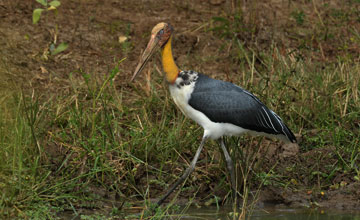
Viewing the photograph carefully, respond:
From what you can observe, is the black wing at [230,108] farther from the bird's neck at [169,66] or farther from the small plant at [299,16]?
the small plant at [299,16]

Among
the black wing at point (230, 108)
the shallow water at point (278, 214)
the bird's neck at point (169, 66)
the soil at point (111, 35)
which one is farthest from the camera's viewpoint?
the soil at point (111, 35)

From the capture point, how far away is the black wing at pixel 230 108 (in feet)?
18.5

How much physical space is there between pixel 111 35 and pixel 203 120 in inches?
137

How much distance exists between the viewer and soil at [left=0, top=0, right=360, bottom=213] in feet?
26.1

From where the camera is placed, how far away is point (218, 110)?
222 inches

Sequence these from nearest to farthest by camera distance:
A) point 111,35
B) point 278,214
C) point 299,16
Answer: point 278,214 < point 111,35 < point 299,16

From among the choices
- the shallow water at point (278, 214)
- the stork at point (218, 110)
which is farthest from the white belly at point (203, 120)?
the shallow water at point (278, 214)

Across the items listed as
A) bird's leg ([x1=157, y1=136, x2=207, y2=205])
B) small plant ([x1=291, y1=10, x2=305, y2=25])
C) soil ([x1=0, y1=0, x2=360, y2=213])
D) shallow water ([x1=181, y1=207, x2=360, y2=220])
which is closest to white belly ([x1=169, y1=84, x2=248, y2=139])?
bird's leg ([x1=157, y1=136, x2=207, y2=205])

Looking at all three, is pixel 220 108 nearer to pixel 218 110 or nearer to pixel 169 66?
pixel 218 110

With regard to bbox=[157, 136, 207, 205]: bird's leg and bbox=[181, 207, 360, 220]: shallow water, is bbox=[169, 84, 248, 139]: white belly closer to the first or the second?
bbox=[157, 136, 207, 205]: bird's leg

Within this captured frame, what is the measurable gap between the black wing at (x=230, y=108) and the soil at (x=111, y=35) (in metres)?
2.12

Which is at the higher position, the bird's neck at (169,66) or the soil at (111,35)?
the bird's neck at (169,66)

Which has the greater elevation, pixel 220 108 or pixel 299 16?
pixel 220 108

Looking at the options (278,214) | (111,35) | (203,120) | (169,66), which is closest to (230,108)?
(203,120)
